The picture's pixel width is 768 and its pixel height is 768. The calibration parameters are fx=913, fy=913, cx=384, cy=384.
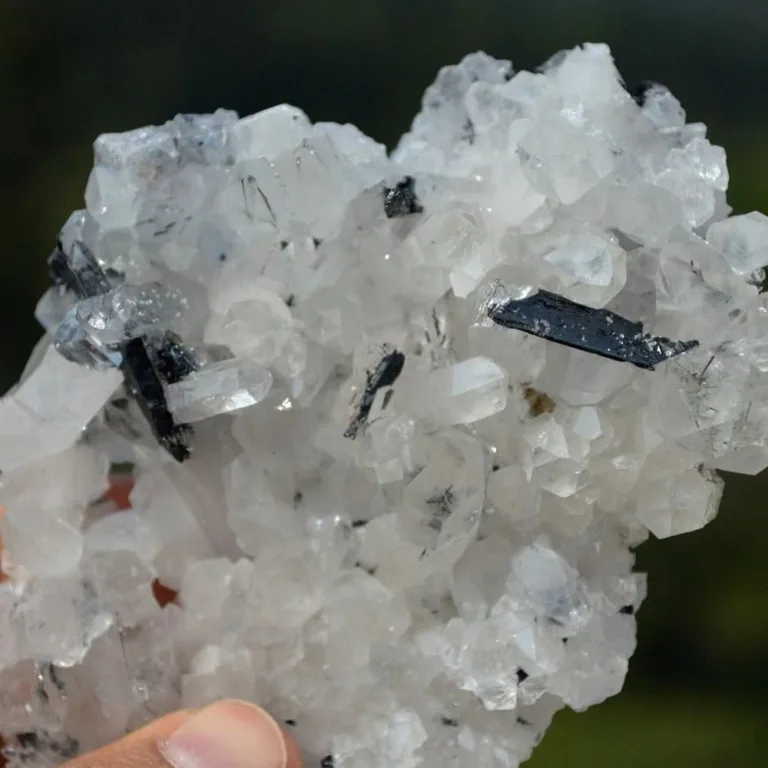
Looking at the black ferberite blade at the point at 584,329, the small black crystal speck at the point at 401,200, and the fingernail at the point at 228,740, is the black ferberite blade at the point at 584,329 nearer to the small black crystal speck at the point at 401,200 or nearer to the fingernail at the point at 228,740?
the small black crystal speck at the point at 401,200

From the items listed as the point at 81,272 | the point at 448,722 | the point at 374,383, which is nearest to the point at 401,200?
the point at 374,383

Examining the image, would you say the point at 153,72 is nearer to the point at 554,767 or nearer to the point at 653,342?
the point at 653,342

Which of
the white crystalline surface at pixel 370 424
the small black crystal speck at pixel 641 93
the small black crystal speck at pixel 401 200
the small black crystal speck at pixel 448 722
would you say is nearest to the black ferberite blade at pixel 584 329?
the white crystalline surface at pixel 370 424

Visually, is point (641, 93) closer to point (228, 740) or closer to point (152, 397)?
point (152, 397)

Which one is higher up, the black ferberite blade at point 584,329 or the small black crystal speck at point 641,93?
the small black crystal speck at point 641,93

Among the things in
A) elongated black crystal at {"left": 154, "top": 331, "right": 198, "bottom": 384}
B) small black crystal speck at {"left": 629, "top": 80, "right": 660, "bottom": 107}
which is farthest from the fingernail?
small black crystal speck at {"left": 629, "top": 80, "right": 660, "bottom": 107}

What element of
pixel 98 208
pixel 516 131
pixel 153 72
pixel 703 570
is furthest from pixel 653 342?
pixel 153 72
